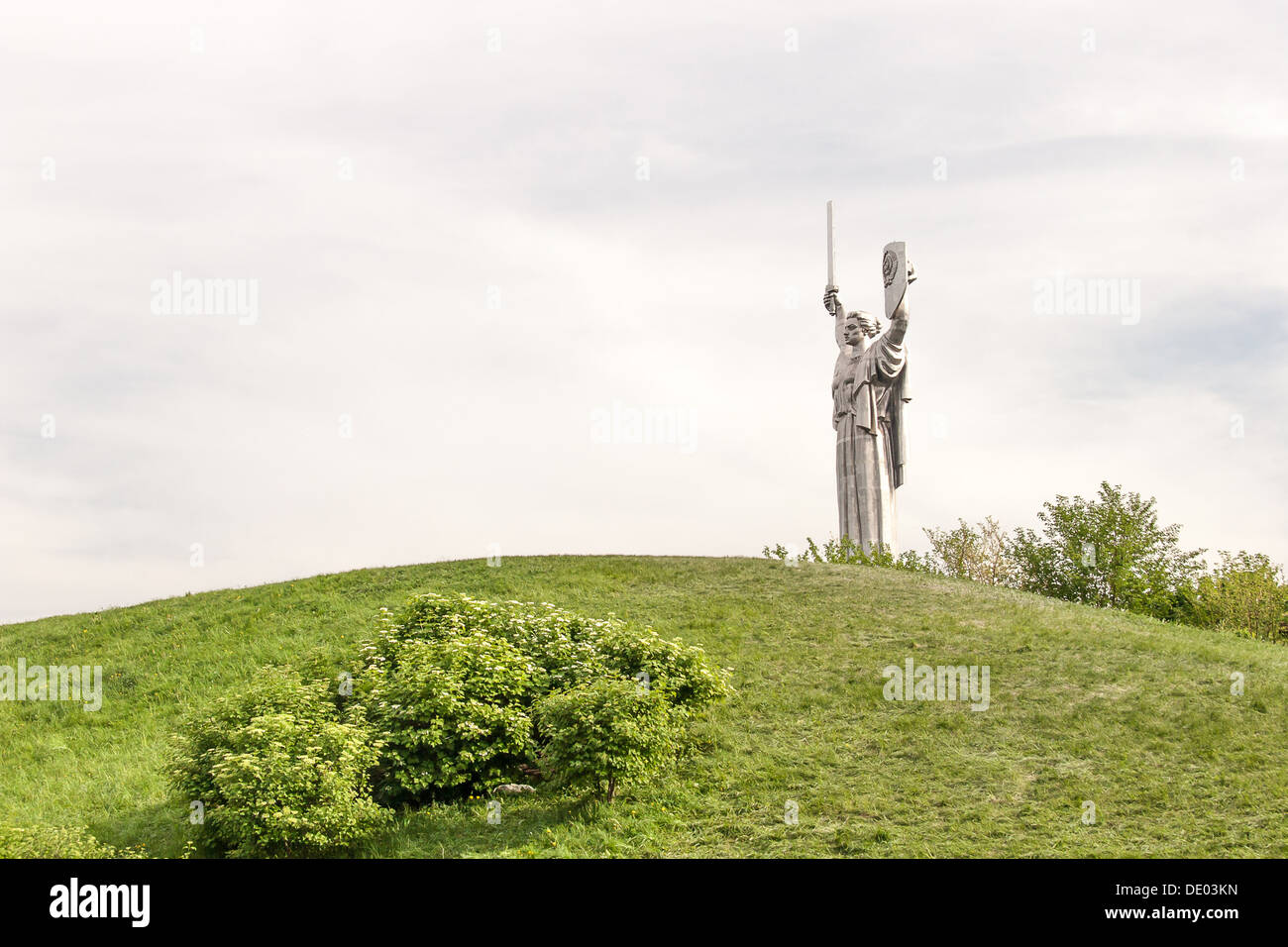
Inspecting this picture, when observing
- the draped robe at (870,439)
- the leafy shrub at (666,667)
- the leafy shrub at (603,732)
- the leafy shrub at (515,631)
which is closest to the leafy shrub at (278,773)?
the leafy shrub at (515,631)

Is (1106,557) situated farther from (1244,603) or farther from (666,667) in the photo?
(666,667)

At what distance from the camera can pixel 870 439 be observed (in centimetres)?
2814

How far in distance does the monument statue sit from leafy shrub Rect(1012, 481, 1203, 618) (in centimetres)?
847

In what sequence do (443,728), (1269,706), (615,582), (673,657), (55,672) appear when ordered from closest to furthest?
(443,728)
(673,657)
(1269,706)
(55,672)
(615,582)

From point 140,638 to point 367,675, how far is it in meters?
11.7

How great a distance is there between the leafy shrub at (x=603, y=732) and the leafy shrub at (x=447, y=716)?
0.61 m

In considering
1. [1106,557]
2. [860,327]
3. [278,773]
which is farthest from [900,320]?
[278,773]

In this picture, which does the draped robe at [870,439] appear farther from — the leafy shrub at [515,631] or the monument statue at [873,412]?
the leafy shrub at [515,631]

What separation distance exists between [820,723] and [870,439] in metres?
13.5

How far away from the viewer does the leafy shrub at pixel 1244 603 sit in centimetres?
2894
